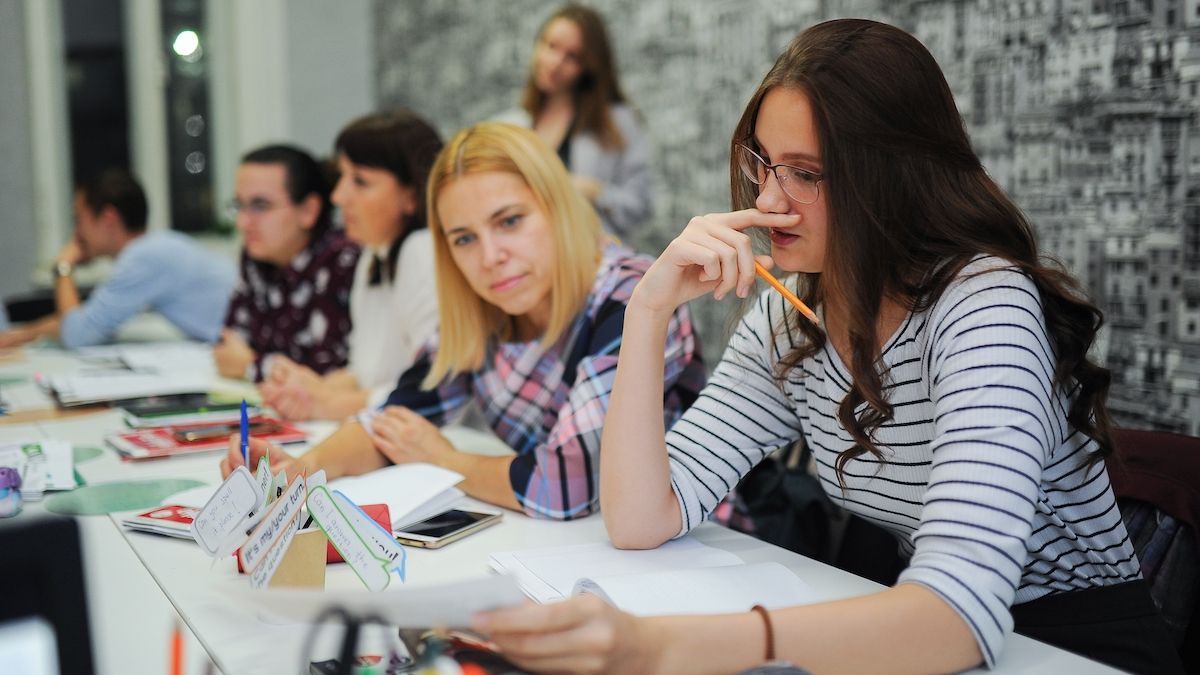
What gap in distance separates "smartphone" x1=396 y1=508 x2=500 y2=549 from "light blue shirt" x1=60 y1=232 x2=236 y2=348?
7.64 feet

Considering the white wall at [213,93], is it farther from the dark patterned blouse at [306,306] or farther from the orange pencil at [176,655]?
the orange pencil at [176,655]

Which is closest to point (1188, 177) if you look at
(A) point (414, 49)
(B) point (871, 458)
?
(B) point (871, 458)

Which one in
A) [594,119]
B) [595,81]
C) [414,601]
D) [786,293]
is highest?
[595,81]

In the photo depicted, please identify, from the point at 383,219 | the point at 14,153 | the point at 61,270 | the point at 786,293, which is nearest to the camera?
the point at 786,293

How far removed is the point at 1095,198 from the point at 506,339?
1.28 metres

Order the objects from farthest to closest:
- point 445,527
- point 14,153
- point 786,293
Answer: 1. point 14,153
2. point 445,527
3. point 786,293

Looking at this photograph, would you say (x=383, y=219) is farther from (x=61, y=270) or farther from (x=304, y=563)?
(x=61, y=270)

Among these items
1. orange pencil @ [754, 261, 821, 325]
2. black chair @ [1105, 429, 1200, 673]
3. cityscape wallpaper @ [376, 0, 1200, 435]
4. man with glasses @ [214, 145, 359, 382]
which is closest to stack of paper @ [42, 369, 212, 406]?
man with glasses @ [214, 145, 359, 382]

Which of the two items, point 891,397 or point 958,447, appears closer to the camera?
point 958,447

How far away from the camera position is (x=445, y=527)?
134 centimetres

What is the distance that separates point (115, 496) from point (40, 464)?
23cm

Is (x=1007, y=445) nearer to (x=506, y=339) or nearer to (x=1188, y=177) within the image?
(x=506, y=339)

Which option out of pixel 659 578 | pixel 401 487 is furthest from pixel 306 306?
pixel 659 578

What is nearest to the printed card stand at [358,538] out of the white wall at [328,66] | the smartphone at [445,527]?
the smartphone at [445,527]
